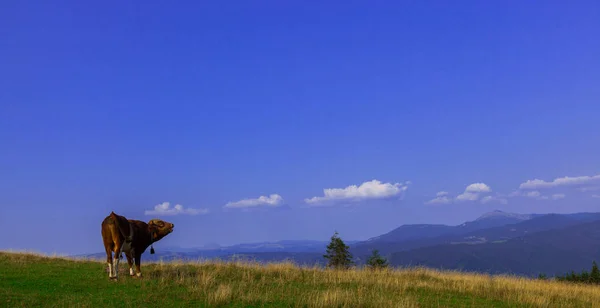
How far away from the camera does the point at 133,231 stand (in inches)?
704

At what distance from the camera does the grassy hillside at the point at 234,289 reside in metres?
13.7

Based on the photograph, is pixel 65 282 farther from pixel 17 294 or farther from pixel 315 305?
pixel 315 305

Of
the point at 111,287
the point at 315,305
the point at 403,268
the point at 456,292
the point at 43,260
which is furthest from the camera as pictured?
the point at 403,268

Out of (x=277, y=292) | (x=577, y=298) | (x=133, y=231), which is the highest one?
(x=133, y=231)

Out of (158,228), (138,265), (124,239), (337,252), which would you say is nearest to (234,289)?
(138,265)

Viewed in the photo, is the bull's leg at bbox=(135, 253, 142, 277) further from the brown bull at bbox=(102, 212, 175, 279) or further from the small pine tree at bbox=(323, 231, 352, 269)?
the small pine tree at bbox=(323, 231, 352, 269)

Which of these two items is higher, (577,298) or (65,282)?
(65,282)

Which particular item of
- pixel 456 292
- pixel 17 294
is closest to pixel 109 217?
pixel 17 294

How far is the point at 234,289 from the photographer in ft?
51.4

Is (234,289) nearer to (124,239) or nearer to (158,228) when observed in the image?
(124,239)

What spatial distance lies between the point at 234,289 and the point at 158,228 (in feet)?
18.2

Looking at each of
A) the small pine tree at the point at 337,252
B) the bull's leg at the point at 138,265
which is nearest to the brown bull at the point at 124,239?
the bull's leg at the point at 138,265

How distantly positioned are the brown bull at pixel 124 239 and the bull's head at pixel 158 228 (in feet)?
0.21

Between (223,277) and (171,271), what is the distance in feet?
7.59
